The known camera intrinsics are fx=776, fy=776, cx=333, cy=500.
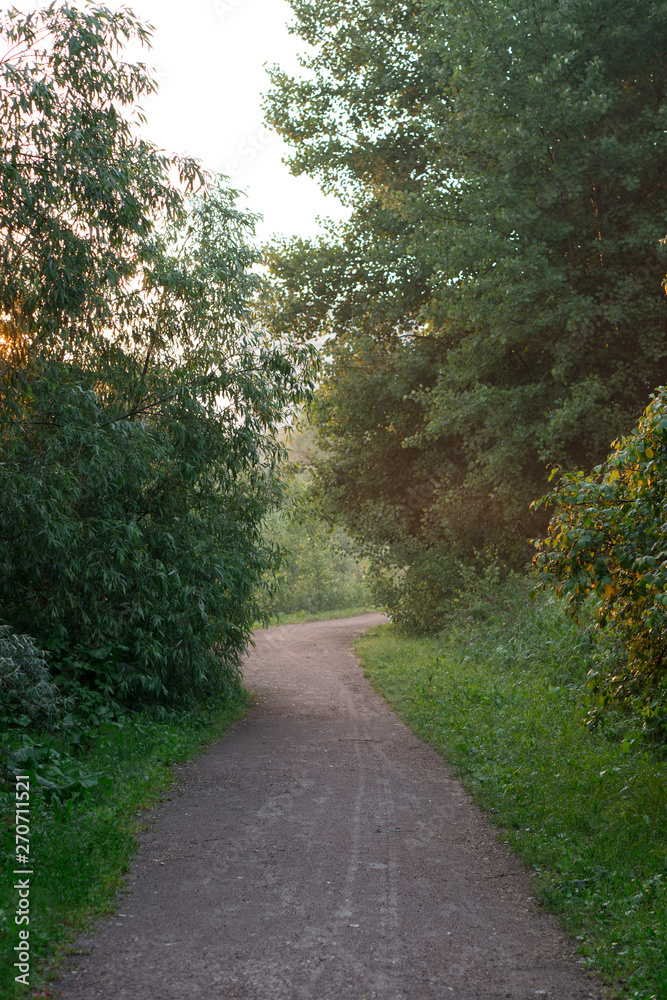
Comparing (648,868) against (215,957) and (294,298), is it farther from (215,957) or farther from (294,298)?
(294,298)

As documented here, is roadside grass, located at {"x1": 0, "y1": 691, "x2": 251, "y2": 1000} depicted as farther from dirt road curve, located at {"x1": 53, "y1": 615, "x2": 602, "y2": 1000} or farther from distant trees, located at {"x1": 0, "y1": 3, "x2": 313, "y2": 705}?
distant trees, located at {"x1": 0, "y1": 3, "x2": 313, "y2": 705}

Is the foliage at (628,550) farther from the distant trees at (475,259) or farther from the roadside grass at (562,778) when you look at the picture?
the distant trees at (475,259)

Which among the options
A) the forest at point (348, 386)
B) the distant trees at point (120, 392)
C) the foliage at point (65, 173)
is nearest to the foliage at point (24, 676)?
the forest at point (348, 386)

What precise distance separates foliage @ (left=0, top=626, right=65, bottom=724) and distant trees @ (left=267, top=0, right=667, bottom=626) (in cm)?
1030

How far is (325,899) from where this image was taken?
5.18m

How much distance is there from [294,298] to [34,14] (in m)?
13.5

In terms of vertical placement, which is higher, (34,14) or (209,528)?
(34,14)

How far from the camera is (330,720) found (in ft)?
37.9

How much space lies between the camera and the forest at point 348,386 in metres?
6.81

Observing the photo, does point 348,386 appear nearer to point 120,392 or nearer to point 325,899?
point 120,392

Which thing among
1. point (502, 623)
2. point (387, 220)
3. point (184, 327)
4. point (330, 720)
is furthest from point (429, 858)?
point (387, 220)

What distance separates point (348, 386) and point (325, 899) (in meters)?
16.7

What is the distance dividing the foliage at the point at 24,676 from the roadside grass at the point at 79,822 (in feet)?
1.28

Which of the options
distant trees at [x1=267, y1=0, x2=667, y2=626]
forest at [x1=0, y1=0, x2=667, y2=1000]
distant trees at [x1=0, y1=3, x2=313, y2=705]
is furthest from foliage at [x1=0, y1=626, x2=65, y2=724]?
distant trees at [x1=267, y1=0, x2=667, y2=626]
